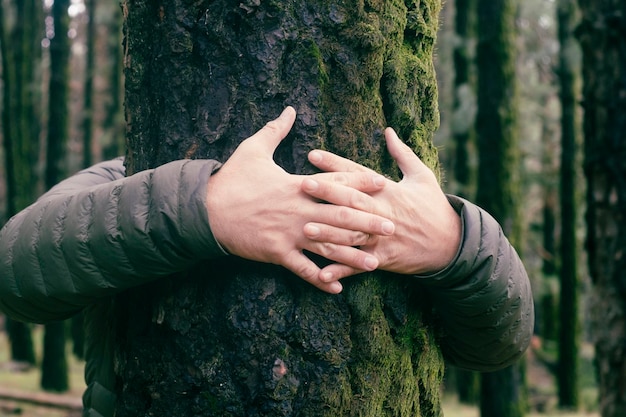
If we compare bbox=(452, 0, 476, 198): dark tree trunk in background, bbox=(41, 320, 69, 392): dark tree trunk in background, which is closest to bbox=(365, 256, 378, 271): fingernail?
bbox=(452, 0, 476, 198): dark tree trunk in background

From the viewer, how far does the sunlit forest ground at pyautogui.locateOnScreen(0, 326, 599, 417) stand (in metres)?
A: 11.3

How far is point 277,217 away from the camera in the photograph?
193 cm

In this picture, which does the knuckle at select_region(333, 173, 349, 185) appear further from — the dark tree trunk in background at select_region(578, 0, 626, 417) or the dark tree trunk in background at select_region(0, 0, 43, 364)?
the dark tree trunk in background at select_region(0, 0, 43, 364)

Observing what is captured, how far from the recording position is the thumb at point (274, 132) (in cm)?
198

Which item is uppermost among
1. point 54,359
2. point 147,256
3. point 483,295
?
point 147,256

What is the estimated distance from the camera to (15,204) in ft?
47.1

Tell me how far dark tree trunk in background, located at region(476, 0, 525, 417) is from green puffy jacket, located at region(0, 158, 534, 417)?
7.04 m

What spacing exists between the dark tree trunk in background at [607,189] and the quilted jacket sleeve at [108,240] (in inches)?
118

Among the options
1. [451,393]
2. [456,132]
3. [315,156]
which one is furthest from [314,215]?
[451,393]

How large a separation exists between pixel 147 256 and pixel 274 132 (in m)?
0.53

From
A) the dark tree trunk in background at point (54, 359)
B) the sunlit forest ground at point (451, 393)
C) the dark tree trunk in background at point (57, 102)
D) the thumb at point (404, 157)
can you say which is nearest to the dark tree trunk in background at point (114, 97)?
the dark tree trunk in background at point (57, 102)

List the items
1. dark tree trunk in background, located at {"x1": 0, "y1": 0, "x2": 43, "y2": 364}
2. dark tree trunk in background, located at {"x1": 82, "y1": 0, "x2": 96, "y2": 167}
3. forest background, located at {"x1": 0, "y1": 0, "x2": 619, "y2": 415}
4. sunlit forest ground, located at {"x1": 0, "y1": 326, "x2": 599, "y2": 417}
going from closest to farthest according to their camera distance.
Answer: sunlit forest ground, located at {"x1": 0, "y1": 326, "x2": 599, "y2": 417} → forest background, located at {"x1": 0, "y1": 0, "x2": 619, "y2": 415} → dark tree trunk in background, located at {"x1": 0, "y1": 0, "x2": 43, "y2": 364} → dark tree trunk in background, located at {"x1": 82, "y1": 0, "x2": 96, "y2": 167}

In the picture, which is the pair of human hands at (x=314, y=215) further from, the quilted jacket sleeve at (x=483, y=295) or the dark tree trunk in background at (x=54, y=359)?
the dark tree trunk in background at (x=54, y=359)

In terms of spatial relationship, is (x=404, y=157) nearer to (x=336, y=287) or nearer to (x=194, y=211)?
(x=336, y=287)
